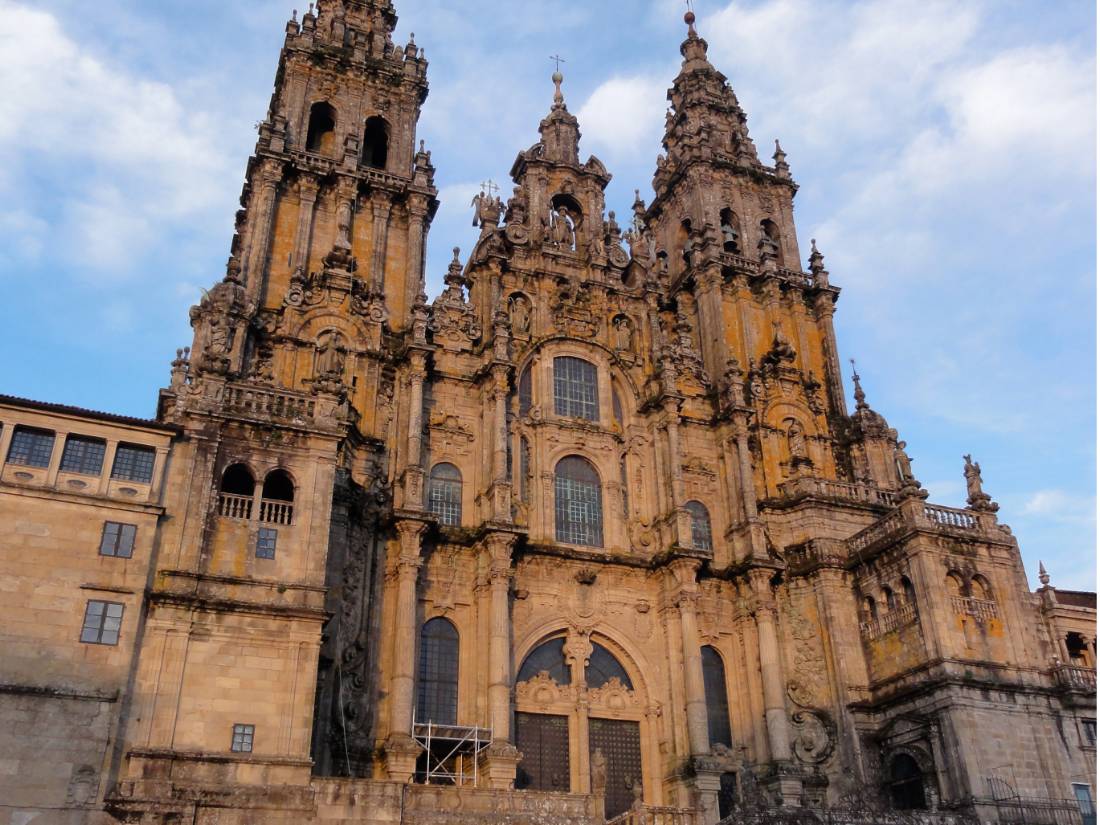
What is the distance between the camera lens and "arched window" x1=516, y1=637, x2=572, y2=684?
31.9m

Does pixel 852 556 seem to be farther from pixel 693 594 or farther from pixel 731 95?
pixel 731 95

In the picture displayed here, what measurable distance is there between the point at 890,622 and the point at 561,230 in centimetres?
1920

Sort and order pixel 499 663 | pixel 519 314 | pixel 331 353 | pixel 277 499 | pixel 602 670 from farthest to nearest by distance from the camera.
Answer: pixel 519 314 < pixel 331 353 < pixel 602 670 < pixel 499 663 < pixel 277 499

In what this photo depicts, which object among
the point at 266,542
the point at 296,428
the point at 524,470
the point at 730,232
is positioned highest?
the point at 730,232

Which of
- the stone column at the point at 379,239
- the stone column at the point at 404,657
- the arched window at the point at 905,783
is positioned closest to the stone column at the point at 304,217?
the stone column at the point at 379,239

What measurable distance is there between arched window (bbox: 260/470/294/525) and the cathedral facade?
100 millimetres

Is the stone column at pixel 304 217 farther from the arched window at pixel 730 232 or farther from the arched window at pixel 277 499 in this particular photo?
the arched window at pixel 730 232

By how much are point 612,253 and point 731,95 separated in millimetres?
16152

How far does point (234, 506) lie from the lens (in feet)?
80.6

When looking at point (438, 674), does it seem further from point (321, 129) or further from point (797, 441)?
point (321, 129)

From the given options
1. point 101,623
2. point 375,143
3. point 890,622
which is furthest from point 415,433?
point 890,622

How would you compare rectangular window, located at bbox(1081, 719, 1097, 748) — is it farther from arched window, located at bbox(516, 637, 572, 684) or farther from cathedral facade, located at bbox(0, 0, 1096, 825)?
arched window, located at bbox(516, 637, 572, 684)

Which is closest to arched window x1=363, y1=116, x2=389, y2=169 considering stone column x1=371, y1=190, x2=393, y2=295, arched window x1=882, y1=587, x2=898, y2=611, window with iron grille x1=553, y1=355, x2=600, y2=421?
stone column x1=371, y1=190, x2=393, y2=295

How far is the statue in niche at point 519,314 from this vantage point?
37906mm
